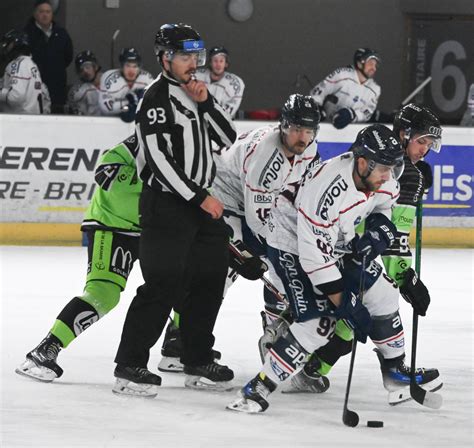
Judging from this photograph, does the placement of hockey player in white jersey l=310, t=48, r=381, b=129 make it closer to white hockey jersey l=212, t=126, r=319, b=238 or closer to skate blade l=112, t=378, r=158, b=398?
white hockey jersey l=212, t=126, r=319, b=238

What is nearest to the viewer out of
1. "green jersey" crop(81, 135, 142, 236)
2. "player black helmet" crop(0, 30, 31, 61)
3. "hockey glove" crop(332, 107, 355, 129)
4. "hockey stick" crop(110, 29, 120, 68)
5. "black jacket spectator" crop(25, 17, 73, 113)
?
"green jersey" crop(81, 135, 142, 236)

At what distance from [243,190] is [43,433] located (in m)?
1.46

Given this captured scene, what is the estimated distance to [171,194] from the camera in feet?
14.6

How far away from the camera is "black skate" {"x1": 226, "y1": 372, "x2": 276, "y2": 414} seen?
4211 millimetres

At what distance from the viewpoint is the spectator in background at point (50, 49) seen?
31.4ft

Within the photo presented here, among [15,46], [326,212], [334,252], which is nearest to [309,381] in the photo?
[334,252]

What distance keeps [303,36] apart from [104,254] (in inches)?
298

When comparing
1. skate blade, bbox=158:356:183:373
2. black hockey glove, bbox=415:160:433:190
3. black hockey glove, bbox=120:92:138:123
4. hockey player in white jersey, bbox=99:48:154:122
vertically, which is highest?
black hockey glove, bbox=415:160:433:190

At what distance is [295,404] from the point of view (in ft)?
14.5

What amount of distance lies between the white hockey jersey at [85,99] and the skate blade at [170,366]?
4.80 meters

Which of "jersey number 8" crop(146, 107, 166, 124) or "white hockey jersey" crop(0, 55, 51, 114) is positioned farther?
"white hockey jersey" crop(0, 55, 51, 114)

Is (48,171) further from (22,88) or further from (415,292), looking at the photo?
(415,292)

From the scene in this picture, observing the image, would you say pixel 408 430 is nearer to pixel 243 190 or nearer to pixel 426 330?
pixel 243 190

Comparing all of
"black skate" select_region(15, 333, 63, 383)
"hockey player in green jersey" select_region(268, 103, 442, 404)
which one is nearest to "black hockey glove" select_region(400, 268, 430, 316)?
"hockey player in green jersey" select_region(268, 103, 442, 404)
